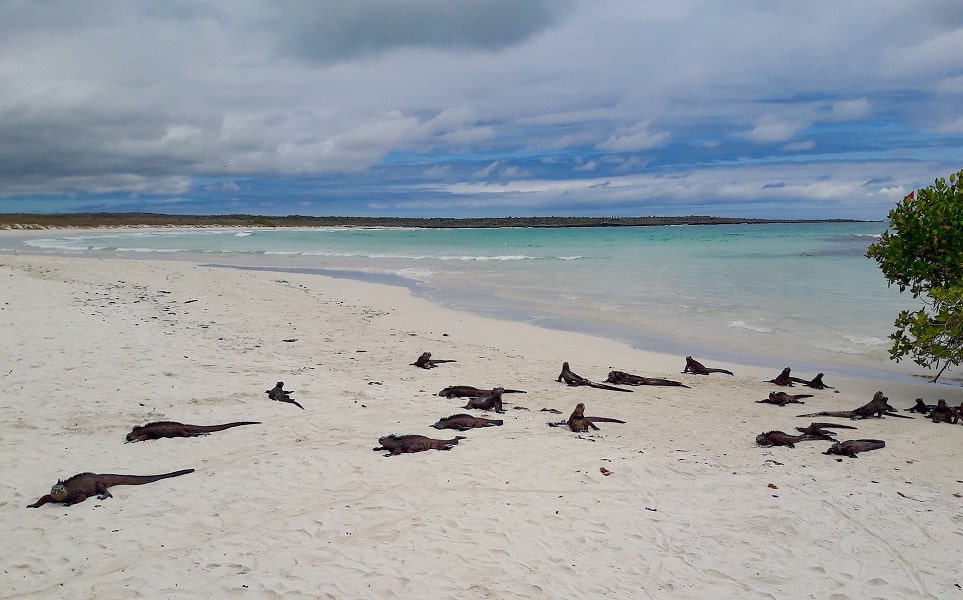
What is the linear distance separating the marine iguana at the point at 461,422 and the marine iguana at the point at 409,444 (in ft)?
1.46

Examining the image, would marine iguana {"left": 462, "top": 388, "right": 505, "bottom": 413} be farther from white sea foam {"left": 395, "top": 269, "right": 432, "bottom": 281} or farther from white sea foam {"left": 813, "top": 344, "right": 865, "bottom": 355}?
white sea foam {"left": 395, "top": 269, "right": 432, "bottom": 281}

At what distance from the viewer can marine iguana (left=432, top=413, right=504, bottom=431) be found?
6109mm

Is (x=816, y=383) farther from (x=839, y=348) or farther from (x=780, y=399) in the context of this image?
(x=839, y=348)

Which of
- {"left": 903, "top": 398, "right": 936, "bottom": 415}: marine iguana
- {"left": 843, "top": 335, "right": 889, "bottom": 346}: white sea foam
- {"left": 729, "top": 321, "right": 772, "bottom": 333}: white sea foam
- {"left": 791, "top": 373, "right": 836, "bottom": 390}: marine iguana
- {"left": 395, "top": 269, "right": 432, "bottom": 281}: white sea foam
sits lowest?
{"left": 903, "top": 398, "right": 936, "bottom": 415}: marine iguana

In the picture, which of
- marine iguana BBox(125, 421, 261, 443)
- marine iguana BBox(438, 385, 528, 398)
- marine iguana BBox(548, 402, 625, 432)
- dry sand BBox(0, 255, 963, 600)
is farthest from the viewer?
marine iguana BBox(438, 385, 528, 398)

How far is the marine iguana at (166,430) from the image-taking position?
5523 mm

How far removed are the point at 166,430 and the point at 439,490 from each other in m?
2.56

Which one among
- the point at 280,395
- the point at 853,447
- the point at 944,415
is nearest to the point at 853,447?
the point at 853,447

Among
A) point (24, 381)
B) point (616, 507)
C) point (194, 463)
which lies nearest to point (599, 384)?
point (616, 507)

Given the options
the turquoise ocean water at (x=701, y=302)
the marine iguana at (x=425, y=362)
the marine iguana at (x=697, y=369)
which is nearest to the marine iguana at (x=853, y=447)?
the marine iguana at (x=697, y=369)

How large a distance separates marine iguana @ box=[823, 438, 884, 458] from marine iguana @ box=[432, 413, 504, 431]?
10.1ft

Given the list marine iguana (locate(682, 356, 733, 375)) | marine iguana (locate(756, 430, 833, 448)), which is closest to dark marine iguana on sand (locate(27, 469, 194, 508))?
marine iguana (locate(756, 430, 833, 448))

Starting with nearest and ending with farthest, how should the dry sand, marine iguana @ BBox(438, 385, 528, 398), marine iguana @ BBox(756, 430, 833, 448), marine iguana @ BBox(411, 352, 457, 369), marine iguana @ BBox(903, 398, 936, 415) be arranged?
the dry sand < marine iguana @ BBox(756, 430, 833, 448) < marine iguana @ BBox(438, 385, 528, 398) < marine iguana @ BBox(903, 398, 936, 415) < marine iguana @ BBox(411, 352, 457, 369)

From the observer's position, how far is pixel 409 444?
547 cm
